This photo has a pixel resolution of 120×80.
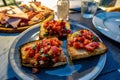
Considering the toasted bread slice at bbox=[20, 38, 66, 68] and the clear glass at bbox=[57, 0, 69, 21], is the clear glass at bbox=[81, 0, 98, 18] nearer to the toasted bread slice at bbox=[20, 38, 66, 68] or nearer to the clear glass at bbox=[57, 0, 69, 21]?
the clear glass at bbox=[57, 0, 69, 21]

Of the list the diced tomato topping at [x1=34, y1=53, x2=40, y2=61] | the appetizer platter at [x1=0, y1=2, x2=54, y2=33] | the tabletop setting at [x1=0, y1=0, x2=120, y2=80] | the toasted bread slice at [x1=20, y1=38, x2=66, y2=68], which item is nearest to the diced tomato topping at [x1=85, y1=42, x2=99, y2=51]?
the tabletop setting at [x1=0, y1=0, x2=120, y2=80]

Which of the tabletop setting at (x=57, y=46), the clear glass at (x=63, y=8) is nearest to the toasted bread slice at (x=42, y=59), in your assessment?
the tabletop setting at (x=57, y=46)

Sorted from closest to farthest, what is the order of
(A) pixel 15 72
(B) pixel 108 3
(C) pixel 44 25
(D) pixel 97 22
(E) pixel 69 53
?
(A) pixel 15 72, (E) pixel 69 53, (C) pixel 44 25, (D) pixel 97 22, (B) pixel 108 3

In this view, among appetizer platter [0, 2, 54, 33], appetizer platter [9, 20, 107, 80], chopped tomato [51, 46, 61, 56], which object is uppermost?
appetizer platter [0, 2, 54, 33]

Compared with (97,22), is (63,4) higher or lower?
higher

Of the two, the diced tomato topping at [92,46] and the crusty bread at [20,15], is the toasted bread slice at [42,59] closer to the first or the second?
the diced tomato topping at [92,46]

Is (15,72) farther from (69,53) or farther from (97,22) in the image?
(97,22)

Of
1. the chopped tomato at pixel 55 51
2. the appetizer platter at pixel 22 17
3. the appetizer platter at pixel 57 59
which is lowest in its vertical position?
the appetizer platter at pixel 57 59

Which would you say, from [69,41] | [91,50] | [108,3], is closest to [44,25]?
[69,41]
